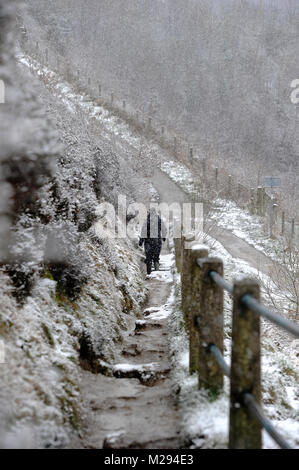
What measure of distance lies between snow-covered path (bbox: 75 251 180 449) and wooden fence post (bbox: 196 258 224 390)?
436 mm

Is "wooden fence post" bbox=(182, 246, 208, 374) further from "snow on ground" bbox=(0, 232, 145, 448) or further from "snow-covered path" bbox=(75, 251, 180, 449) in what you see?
"snow on ground" bbox=(0, 232, 145, 448)

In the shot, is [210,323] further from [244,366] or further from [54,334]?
[54,334]

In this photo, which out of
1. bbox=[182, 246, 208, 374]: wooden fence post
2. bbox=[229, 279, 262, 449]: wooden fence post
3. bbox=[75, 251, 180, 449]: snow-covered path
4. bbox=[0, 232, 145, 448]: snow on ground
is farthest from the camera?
bbox=[182, 246, 208, 374]: wooden fence post

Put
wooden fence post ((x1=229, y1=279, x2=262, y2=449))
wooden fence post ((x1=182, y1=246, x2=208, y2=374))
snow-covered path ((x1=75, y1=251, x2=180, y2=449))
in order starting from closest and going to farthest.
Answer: wooden fence post ((x1=229, y1=279, x2=262, y2=449)) < snow-covered path ((x1=75, y1=251, x2=180, y2=449)) < wooden fence post ((x1=182, y1=246, x2=208, y2=374))

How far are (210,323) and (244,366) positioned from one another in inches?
32.8

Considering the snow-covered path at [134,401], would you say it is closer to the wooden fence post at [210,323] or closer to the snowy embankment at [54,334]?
the snowy embankment at [54,334]

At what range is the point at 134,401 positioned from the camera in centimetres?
382

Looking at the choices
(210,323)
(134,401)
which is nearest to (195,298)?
(210,323)

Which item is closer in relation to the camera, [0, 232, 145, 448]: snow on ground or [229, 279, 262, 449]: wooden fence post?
[229, 279, 262, 449]: wooden fence post

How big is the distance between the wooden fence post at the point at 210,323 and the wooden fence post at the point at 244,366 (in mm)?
722

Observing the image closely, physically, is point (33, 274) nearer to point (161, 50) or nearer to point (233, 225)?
point (233, 225)

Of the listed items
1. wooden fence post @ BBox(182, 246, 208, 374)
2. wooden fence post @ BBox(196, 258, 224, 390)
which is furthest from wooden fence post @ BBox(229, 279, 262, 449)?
wooden fence post @ BBox(182, 246, 208, 374)

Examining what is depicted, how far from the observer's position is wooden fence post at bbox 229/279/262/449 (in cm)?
239

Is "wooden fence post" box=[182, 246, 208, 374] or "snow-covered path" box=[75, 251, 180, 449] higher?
"wooden fence post" box=[182, 246, 208, 374]
